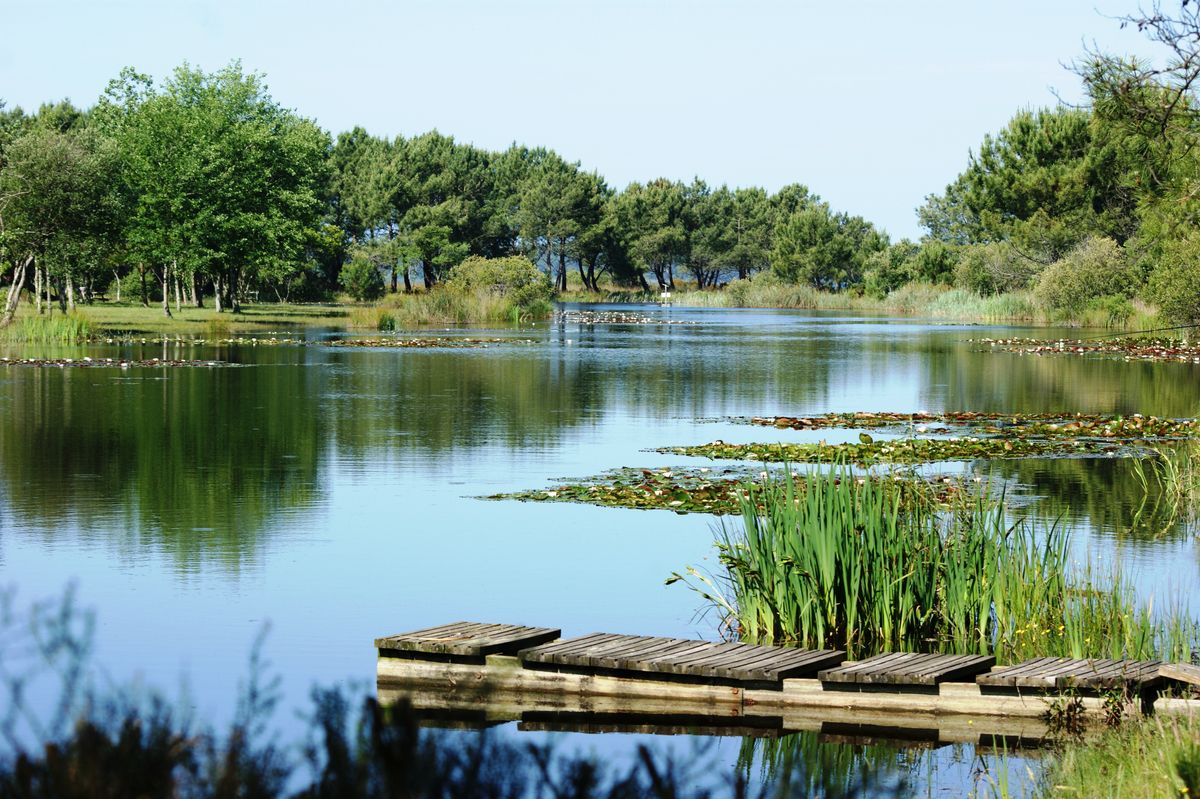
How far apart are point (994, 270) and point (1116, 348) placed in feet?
96.7

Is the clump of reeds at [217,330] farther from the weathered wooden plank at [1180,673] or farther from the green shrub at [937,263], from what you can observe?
the green shrub at [937,263]

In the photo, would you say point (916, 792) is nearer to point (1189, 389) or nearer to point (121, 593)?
point (121, 593)

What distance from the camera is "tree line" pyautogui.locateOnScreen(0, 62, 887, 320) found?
199ft

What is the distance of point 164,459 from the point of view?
21078mm

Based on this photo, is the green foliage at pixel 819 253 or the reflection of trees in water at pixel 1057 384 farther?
the green foliage at pixel 819 253

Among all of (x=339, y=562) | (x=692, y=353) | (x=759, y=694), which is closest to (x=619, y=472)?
(x=339, y=562)

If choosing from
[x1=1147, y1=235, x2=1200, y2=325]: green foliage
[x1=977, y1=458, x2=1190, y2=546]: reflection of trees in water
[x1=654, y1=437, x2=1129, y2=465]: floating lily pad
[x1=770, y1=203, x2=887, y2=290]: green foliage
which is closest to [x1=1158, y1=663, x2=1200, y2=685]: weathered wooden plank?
[x1=977, y1=458, x2=1190, y2=546]: reflection of trees in water

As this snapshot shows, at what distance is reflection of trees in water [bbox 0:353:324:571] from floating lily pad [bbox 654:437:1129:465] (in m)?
5.89

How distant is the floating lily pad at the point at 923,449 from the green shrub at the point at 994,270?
190 ft

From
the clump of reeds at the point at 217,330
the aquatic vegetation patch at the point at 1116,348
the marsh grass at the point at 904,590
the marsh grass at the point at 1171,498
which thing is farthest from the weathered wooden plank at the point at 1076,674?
the clump of reeds at the point at 217,330

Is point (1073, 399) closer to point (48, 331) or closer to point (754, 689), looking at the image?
point (754, 689)

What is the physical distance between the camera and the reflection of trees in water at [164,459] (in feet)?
51.8

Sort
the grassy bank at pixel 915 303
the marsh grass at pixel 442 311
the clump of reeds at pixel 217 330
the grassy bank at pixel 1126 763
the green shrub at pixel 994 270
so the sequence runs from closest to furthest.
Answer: the grassy bank at pixel 1126 763
the clump of reeds at pixel 217 330
the grassy bank at pixel 915 303
the marsh grass at pixel 442 311
the green shrub at pixel 994 270

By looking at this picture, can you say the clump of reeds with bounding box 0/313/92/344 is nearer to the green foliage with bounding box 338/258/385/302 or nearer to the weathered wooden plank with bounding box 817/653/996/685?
the weathered wooden plank with bounding box 817/653/996/685
